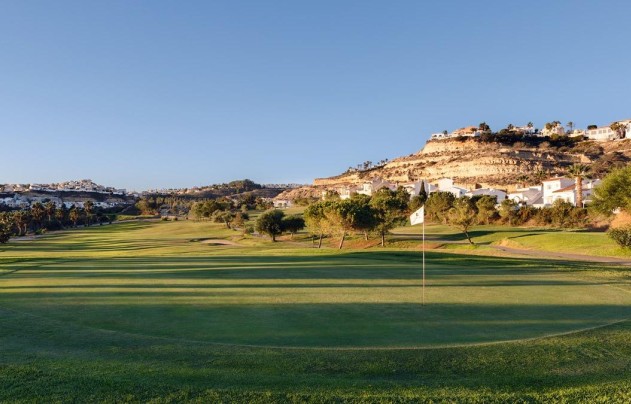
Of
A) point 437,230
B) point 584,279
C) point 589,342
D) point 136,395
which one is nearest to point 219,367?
point 136,395

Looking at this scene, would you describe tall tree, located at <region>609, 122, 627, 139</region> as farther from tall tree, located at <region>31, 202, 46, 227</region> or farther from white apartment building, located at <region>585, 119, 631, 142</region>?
tall tree, located at <region>31, 202, 46, 227</region>

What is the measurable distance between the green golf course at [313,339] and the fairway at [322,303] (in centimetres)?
7

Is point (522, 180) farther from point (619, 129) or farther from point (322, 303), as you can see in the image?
point (322, 303)

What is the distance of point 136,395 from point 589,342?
10.0 metres

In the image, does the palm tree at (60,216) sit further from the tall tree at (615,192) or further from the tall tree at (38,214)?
the tall tree at (615,192)

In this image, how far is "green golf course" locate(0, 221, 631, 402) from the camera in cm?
790

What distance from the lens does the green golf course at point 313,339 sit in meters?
7.90

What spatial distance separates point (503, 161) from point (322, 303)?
154 meters

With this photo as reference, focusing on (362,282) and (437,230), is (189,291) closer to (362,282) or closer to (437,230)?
(362,282)

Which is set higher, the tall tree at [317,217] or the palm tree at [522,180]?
the palm tree at [522,180]

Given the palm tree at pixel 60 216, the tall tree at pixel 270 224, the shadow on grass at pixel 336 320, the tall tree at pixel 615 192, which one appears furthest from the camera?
the palm tree at pixel 60 216

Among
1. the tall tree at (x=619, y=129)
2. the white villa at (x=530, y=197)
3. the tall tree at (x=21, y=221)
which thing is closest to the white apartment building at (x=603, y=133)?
the tall tree at (x=619, y=129)

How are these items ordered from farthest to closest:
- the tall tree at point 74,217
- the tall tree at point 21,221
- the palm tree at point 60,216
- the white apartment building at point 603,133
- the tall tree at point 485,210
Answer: the white apartment building at point 603,133 < the tall tree at point 74,217 < the palm tree at point 60,216 < the tall tree at point 21,221 < the tall tree at point 485,210

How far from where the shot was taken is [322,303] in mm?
14578
